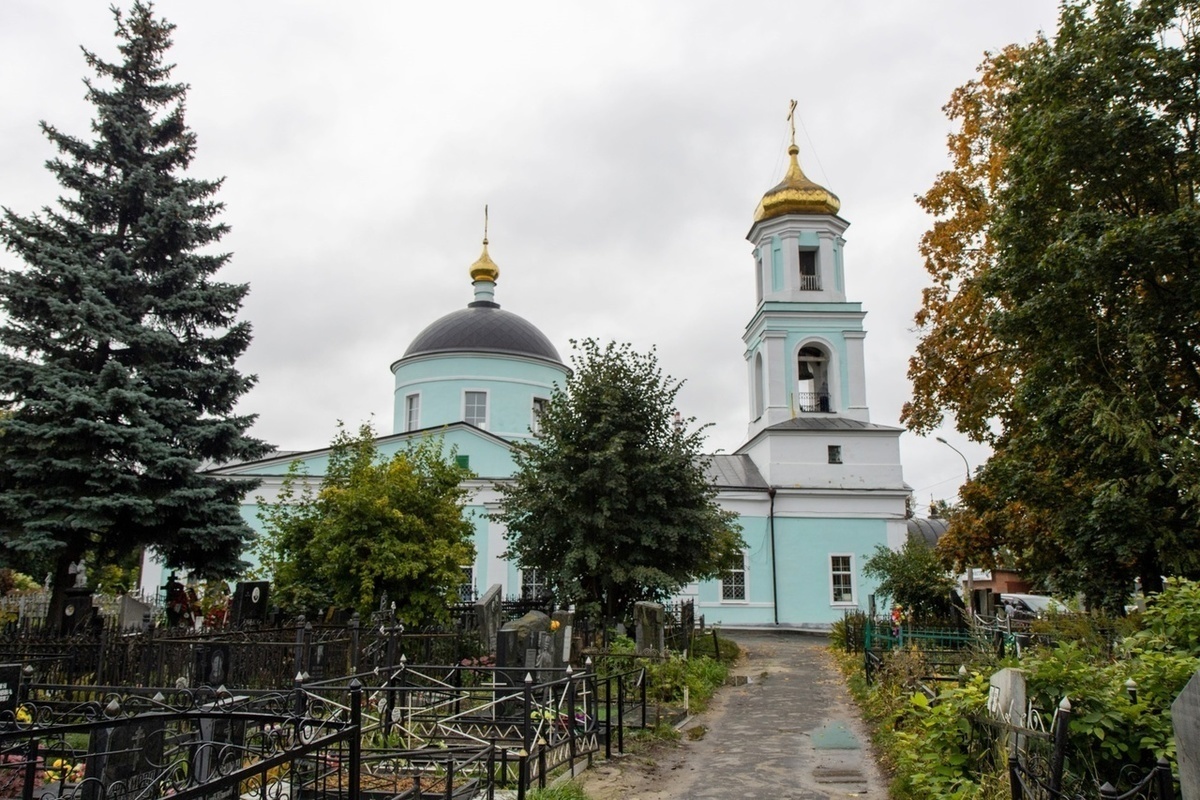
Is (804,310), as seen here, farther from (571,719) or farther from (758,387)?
(571,719)

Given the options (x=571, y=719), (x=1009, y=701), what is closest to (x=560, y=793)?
(x=571, y=719)

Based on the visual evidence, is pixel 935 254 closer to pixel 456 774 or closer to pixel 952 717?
pixel 952 717

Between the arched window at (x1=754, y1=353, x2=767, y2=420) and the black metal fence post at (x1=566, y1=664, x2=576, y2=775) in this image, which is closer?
the black metal fence post at (x1=566, y1=664, x2=576, y2=775)

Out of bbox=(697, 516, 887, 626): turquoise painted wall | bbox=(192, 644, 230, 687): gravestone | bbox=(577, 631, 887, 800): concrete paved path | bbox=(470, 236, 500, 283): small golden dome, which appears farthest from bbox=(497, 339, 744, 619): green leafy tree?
bbox=(470, 236, 500, 283): small golden dome

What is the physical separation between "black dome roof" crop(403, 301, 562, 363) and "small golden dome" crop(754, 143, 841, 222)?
9578 mm

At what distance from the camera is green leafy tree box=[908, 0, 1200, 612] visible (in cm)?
1261

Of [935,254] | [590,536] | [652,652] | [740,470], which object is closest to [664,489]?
[590,536]

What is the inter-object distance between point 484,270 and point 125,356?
66.5 feet

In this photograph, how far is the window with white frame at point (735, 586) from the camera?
32.0 m

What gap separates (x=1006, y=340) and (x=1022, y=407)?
1.16m

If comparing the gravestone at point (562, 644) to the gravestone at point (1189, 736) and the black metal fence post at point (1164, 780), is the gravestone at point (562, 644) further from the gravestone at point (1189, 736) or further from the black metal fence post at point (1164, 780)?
the black metal fence post at point (1164, 780)

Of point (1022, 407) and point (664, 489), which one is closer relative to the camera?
point (1022, 407)

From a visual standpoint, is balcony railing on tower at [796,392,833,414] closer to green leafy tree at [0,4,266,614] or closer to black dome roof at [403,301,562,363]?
black dome roof at [403,301,562,363]

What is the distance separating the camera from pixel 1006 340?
48.2 ft
